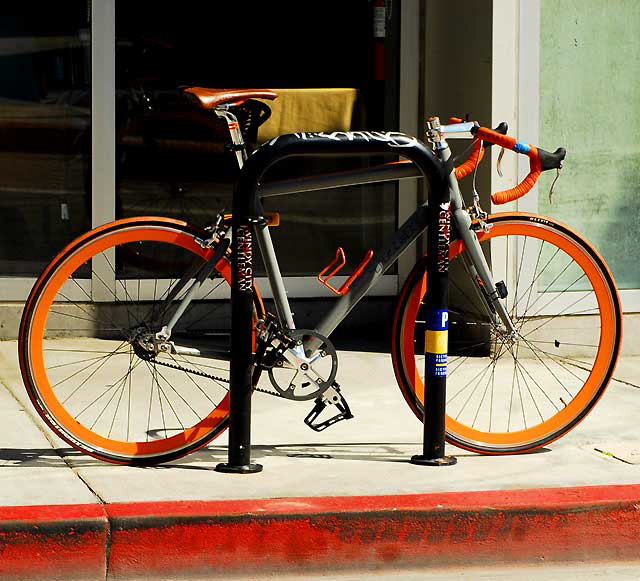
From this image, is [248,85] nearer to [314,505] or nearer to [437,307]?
[437,307]

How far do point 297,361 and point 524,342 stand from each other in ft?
6.52

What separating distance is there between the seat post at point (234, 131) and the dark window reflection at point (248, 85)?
8.63 ft

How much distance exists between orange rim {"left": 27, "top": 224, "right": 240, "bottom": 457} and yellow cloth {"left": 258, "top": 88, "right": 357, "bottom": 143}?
271 cm

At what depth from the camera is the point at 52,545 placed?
4.07m

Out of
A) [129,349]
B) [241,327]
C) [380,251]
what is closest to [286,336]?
[241,327]

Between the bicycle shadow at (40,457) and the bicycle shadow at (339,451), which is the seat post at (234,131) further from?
the bicycle shadow at (40,457)

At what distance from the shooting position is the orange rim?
4684 millimetres

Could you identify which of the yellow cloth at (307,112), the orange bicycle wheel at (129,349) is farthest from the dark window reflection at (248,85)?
the orange bicycle wheel at (129,349)

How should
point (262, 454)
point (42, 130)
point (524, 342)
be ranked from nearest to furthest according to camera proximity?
point (262, 454)
point (524, 342)
point (42, 130)

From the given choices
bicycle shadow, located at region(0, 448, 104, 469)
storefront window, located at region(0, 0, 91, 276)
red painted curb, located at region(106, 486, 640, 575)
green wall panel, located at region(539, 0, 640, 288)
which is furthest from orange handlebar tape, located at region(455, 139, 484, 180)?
storefront window, located at region(0, 0, 91, 276)

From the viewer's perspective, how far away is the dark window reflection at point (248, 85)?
7.49 meters

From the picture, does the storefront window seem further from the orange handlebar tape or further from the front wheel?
the orange handlebar tape

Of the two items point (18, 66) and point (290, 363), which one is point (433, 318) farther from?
point (18, 66)

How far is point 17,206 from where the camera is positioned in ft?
24.4
